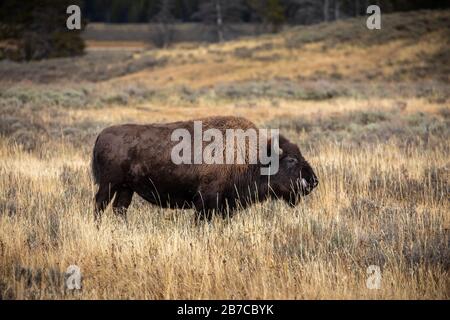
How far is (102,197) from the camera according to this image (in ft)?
22.9

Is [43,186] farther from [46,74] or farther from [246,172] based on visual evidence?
[46,74]

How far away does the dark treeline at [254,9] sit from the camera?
62.5 metres

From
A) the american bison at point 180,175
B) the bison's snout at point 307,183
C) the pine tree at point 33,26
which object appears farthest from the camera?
the pine tree at point 33,26

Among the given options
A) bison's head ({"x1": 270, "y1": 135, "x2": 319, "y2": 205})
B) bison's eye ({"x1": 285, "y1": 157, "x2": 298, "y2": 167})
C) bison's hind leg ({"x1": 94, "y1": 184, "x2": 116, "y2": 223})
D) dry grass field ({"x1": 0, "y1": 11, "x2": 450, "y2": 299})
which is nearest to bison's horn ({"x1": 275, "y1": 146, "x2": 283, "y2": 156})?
bison's head ({"x1": 270, "y1": 135, "x2": 319, "y2": 205})

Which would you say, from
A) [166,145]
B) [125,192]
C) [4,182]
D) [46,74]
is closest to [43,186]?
[4,182]

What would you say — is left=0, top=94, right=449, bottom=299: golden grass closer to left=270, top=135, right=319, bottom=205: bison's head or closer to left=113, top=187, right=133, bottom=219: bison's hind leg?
left=113, top=187, right=133, bottom=219: bison's hind leg

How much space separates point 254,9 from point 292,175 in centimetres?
6957

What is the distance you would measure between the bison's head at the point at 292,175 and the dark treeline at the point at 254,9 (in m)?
53.3

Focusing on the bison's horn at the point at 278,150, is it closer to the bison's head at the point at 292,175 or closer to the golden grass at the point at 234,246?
the bison's head at the point at 292,175

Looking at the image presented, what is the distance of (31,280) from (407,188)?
6.40 m

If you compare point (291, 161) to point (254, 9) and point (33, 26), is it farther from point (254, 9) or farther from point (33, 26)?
point (254, 9)

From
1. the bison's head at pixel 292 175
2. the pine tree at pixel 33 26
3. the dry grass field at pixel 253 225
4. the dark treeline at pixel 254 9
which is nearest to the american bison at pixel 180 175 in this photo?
the bison's head at pixel 292 175

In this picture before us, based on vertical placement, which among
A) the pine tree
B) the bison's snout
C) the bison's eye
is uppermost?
the pine tree

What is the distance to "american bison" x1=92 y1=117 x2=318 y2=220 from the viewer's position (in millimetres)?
6797
